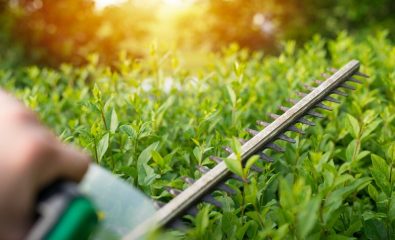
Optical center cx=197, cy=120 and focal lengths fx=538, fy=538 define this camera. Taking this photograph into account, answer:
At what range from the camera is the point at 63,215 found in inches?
41.4

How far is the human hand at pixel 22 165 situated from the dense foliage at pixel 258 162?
517 mm

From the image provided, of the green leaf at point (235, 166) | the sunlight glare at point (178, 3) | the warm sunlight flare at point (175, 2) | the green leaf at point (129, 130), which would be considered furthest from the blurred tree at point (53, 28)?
the green leaf at point (235, 166)

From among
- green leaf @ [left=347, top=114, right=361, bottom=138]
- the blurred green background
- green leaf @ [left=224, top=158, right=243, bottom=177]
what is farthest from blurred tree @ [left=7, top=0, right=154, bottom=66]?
green leaf @ [left=224, top=158, right=243, bottom=177]

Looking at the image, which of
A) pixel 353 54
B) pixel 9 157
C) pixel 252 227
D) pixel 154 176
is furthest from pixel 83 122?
pixel 353 54

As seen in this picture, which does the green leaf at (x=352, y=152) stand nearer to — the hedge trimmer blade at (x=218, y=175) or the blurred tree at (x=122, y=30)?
the hedge trimmer blade at (x=218, y=175)

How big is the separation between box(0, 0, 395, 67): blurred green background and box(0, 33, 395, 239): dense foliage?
497 centimetres

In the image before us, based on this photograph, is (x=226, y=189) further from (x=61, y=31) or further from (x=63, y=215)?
(x=61, y=31)

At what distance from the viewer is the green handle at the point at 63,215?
3.39 ft

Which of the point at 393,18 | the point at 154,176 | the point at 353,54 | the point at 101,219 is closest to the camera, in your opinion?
the point at 101,219

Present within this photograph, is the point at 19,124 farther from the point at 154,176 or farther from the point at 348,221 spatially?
the point at 348,221

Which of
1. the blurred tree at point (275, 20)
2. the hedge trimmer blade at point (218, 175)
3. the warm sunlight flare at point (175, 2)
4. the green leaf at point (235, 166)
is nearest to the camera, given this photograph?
the hedge trimmer blade at point (218, 175)

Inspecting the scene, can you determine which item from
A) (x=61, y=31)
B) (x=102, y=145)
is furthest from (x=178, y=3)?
(x=102, y=145)

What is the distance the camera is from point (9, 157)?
39.9 inches

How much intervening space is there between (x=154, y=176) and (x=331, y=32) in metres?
10.7
